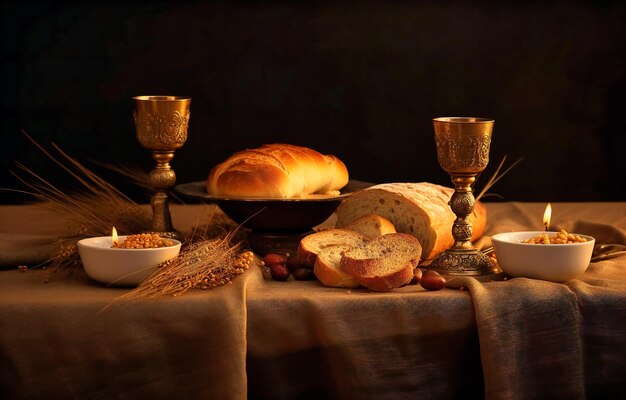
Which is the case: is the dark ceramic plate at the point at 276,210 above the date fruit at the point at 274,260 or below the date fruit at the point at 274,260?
above

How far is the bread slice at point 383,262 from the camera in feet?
6.54

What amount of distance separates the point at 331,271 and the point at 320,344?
18 centimetres

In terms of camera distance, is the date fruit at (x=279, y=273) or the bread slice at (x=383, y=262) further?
the date fruit at (x=279, y=273)

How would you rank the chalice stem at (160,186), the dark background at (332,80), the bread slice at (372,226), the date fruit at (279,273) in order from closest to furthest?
the date fruit at (279,273)
the bread slice at (372,226)
the chalice stem at (160,186)
the dark background at (332,80)

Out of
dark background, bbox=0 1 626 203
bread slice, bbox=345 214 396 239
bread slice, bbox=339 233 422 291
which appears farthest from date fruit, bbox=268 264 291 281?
dark background, bbox=0 1 626 203

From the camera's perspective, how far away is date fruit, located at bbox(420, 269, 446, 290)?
2004mm

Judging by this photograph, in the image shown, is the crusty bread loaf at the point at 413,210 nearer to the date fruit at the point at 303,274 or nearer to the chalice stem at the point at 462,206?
the chalice stem at the point at 462,206

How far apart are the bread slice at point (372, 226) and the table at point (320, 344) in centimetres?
34

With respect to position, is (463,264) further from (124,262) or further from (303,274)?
(124,262)

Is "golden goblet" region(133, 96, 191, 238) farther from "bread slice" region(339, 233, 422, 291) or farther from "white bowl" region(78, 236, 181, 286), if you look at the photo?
"bread slice" region(339, 233, 422, 291)

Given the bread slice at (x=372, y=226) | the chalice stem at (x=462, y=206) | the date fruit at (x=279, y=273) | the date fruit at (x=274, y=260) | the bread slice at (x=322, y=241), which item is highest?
the chalice stem at (x=462, y=206)

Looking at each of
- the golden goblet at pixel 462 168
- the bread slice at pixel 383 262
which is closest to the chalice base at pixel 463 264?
the golden goblet at pixel 462 168

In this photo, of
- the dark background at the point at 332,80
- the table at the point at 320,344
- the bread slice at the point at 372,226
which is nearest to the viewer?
the table at the point at 320,344

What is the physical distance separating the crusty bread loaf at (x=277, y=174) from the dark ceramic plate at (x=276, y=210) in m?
0.03
